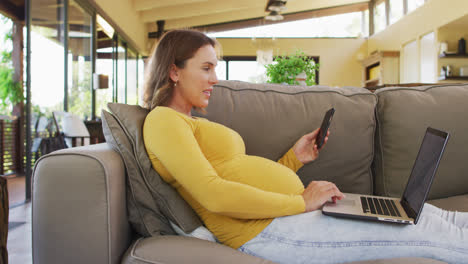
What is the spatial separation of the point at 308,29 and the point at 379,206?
33.2 ft

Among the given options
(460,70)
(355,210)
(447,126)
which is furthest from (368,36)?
(355,210)

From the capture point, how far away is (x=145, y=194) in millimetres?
1128

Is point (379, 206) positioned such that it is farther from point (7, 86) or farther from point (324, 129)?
point (7, 86)

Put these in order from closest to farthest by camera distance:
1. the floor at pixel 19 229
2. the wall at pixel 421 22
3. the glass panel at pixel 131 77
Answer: the floor at pixel 19 229
the wall at pixel 421 22
the glass panel at pixel 131 77

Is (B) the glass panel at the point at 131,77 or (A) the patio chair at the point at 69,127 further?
(B) the glass panel at the point at 131,77

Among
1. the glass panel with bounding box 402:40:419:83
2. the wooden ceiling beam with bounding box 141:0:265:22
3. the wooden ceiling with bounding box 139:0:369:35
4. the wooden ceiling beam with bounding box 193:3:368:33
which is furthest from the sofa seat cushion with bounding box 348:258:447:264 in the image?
the wooden ceiling beam with bounding box 193:3:368:33

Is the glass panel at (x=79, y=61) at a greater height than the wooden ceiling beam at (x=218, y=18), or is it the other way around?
the wooden ceiling beam at (x=218, y=18)

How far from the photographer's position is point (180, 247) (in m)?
0.99

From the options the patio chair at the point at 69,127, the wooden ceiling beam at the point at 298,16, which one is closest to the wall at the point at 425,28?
the wooden ceiling beam at the point at 298,16

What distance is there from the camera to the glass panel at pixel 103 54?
6.39m

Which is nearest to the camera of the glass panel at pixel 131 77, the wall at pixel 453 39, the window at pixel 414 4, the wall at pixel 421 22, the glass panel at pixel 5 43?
the glass panel at pixel 5 43

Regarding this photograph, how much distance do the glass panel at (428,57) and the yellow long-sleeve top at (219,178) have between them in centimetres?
670

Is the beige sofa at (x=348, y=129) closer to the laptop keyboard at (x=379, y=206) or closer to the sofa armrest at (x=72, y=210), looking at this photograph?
the sofa armrest at (x=72, y=210)

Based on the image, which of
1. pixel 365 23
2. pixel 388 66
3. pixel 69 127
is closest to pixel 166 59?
pixel 69 127
